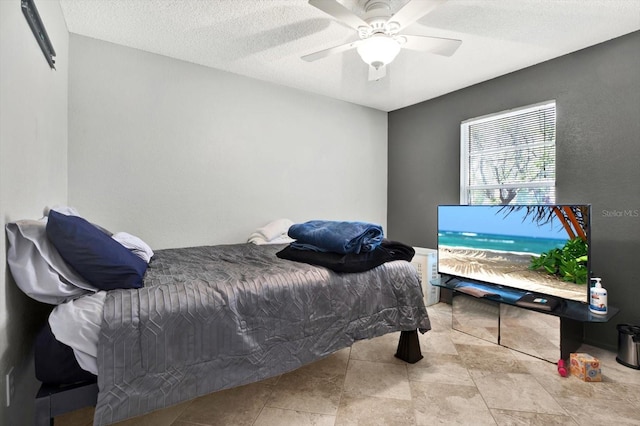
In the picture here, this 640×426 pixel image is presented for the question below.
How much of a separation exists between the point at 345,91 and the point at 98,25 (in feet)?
8.08

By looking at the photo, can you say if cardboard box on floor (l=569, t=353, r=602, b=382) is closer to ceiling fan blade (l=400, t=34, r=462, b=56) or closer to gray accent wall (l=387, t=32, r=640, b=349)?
gray accent wall (l=387, t=32, r=640, b=349)

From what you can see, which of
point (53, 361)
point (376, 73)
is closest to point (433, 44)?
point (376, 73)

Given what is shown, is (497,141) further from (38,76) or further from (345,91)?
(38,76)

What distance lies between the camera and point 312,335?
5.50ft

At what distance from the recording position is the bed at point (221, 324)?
115 cm

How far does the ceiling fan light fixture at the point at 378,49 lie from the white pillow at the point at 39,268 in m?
1.97

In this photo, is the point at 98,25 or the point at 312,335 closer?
the point at 312,335

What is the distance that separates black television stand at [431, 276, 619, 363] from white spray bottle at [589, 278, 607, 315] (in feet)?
0.14

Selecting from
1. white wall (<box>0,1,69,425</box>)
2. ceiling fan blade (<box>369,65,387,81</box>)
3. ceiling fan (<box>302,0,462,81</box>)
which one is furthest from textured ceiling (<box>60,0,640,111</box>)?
white wall (<box>0,1,69,425</box>)

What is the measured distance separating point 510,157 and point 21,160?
392cm

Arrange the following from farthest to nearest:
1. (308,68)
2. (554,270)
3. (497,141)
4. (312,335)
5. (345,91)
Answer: (345,91) < (497,141) < (308,68) < (554,270) < (312,335)

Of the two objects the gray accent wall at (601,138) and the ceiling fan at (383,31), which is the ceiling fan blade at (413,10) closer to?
the ceiling fan at (383,31)

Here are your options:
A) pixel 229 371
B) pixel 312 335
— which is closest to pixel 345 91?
pixel 312 335

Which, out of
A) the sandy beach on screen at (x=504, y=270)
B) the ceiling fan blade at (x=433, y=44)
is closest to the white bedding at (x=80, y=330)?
the ceiling fan blade at (x=433, y=44)
